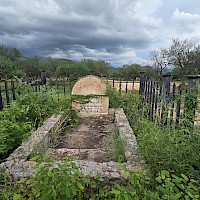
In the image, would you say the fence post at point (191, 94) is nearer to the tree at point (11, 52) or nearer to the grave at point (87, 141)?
the grave at point (87, 141)

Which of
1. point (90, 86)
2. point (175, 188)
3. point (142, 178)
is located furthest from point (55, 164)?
point (90, 86)

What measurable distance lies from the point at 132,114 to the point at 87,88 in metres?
1.73

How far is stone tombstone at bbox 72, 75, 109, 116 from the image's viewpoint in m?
5.90

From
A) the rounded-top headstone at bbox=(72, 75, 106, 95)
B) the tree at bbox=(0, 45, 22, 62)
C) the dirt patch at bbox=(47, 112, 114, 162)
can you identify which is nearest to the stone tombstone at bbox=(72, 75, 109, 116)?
the rounded-top headstone at bbox=(72, 75, 106, 95)

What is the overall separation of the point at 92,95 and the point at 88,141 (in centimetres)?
224

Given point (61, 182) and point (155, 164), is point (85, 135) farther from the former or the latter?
point (61, 182)

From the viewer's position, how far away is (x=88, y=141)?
3.93 meters

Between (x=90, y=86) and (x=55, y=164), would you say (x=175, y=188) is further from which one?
(x=90, y=86)

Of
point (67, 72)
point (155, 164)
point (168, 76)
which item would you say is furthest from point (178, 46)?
point (155, 164)

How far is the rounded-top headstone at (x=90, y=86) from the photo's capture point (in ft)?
19.5

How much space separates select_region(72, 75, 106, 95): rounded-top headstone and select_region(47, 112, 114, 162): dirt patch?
88 centimetres

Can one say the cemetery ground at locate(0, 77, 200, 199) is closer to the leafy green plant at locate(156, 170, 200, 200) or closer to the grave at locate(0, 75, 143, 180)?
the leafy green plant at locate(156, 170, 200, 200)

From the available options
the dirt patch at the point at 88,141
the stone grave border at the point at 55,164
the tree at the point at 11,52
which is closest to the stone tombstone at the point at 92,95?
the dirt patch at the point at 88,141

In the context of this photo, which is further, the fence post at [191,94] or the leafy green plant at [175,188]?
the fence post at [191,94]
